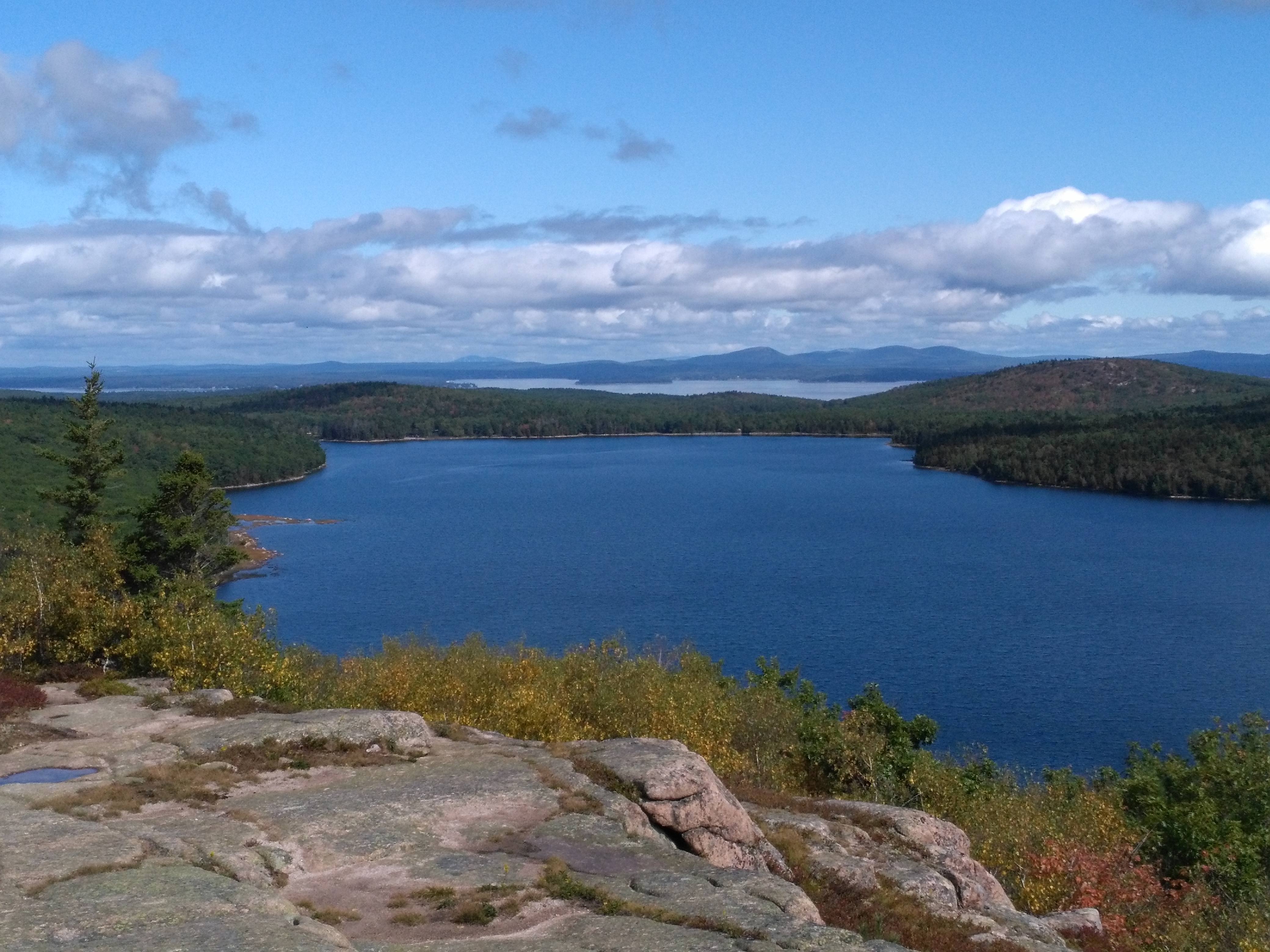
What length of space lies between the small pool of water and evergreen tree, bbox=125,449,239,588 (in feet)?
105

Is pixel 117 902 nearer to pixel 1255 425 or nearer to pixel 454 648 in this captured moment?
pixel 454 648

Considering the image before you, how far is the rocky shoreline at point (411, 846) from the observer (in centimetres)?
1331

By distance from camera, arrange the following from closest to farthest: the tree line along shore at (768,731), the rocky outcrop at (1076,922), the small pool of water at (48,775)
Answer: the small pool of water at (48,775)
the rocky outcrop at (1076,922)
the tree line along shore at (768,731)

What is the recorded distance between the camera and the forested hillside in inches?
4168

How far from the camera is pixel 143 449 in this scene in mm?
151875

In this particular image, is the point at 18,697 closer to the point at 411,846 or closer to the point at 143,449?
the point at 411,846

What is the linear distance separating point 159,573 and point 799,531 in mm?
70394

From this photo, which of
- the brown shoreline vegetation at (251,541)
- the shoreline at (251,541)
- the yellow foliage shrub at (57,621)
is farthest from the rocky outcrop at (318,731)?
the shoreline at (251,541)

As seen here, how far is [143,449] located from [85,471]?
109388mm

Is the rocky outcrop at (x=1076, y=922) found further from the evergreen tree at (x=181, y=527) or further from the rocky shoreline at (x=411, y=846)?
the evergreen tree at (x=181, y=527)

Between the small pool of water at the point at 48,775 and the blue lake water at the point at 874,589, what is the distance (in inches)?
1544

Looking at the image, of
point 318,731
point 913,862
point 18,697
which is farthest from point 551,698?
point 913,862

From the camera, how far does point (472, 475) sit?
17625 cm

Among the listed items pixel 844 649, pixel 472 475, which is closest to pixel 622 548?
pixel 844 649
